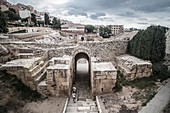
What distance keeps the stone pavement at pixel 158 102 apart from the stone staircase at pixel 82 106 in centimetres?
290

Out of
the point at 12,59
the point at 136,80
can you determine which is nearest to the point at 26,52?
the point at 12,59

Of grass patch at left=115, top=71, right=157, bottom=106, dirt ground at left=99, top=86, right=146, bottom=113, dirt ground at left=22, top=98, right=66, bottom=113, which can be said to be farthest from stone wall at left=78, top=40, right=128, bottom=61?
dirt ground at left=22, top=98, right=66, bottom=113

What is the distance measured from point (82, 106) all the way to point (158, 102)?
454 cm

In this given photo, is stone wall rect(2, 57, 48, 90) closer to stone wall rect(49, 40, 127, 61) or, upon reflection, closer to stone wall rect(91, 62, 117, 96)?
stone wall rect(91, 62, 117, 96)

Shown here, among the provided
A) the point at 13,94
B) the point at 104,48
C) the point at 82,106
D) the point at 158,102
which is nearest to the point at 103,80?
the point at 82,106

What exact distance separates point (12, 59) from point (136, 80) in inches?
402

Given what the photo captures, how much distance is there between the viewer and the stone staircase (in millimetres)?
10344

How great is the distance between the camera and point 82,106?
36.0 feet

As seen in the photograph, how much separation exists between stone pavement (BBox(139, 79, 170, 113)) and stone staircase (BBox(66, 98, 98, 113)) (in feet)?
9.53

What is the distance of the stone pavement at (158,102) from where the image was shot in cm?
917

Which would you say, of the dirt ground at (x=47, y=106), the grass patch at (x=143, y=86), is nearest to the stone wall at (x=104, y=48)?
the grass patch at (x=143, y=86)

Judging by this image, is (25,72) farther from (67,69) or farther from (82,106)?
(82,106)

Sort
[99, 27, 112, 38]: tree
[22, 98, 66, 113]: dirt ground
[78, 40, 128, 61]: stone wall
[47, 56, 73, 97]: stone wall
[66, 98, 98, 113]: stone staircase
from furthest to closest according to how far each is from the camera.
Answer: [99, 27, 112, 38]: tree
[78, 40, 128, 61]: stone wall
[47, 56, 73, 97]: stone wall
[66, 98, 98, 113]: stone staircase
[22, 98, 66, 113]: dirt ground

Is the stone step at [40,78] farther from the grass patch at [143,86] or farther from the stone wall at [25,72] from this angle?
the grass patch at [143,86]
